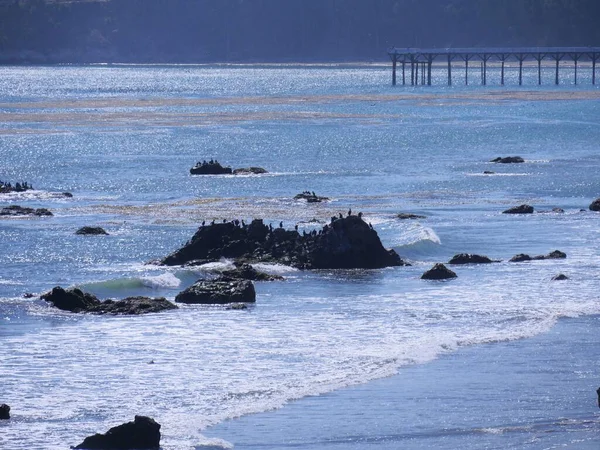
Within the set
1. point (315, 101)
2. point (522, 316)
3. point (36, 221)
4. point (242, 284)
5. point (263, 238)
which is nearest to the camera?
point (522, 316)

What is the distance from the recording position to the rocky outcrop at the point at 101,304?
28.5 metres

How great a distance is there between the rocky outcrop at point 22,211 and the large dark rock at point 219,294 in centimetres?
1817

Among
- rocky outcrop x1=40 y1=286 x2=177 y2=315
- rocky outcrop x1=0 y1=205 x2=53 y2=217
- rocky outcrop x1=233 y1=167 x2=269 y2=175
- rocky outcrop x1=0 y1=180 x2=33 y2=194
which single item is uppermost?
rocky outcrop x1=233 y1=167 x2=269 y2=175

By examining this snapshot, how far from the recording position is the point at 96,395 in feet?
69.9

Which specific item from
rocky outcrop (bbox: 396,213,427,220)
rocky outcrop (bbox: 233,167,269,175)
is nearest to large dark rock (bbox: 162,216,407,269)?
rocky outcrop (bbox: 396,213,427,220)

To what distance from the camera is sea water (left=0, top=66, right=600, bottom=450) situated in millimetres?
20844

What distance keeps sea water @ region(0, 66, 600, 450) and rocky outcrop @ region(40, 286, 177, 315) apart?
35 centimetres

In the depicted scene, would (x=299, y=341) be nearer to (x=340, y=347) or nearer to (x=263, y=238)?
(x=340, y=347)

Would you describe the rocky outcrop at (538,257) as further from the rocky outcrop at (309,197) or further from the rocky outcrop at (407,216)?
the rocky outcrop at (309,197)

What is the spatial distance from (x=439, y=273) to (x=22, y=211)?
19.0 metres

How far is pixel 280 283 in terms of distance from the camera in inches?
1272

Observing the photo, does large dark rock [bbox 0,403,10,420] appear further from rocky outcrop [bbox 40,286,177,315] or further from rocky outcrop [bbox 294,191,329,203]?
rocky outcrop [bbox 294,191,329,203]

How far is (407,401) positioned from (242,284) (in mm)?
9441

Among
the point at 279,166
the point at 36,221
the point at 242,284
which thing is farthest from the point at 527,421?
the point at 279,166
